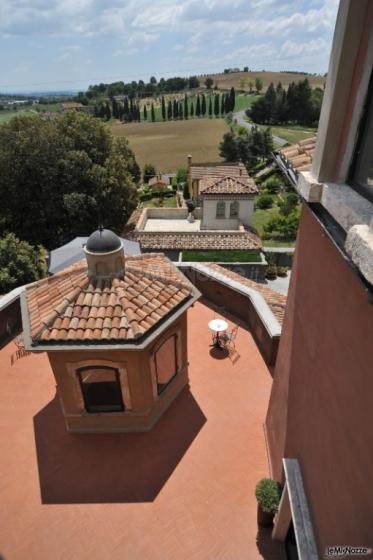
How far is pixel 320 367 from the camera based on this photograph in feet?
15.7

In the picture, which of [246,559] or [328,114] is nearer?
[328,114]

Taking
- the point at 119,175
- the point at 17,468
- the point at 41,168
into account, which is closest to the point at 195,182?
the point at 119,175

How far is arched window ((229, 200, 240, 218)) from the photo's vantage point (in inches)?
1190

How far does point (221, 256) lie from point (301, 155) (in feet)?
61.0

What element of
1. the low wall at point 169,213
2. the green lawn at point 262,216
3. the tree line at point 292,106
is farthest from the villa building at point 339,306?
the tree line at point 292,106

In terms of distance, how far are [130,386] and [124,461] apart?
192 centimetres

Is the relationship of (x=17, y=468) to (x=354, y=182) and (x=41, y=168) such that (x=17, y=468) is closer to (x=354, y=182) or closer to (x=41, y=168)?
(x=354, y=182)

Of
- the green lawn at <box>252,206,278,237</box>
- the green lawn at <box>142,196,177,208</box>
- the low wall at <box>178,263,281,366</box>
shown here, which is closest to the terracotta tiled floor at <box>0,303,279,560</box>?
the low wall at <box>178,263,281,366</box>

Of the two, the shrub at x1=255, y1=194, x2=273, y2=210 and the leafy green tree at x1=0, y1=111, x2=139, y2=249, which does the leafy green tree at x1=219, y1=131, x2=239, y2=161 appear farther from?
the leafy green tree at x1=0, y1=111, x2=139, y2=249

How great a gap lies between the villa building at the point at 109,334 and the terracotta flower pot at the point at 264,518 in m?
3.41

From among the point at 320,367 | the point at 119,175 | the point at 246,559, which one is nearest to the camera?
the point at 320,367

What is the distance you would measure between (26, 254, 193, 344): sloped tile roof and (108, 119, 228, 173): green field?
59076 millimetres

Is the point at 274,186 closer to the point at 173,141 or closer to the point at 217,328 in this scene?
the point at 217,328

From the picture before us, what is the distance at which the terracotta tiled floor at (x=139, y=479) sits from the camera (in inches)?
274
